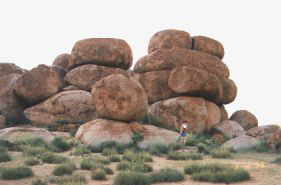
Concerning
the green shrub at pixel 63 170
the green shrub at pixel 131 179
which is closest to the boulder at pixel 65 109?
the green shrub at pixel 63 170

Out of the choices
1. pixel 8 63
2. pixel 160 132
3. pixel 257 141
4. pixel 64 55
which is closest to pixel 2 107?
pixel 8 63

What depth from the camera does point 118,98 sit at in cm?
2292

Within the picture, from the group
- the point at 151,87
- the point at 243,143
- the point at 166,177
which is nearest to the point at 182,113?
the point at 151,87

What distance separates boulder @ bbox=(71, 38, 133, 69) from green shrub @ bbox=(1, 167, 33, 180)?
20621 millimetres

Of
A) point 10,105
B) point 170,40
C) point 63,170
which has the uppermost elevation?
point 170,40

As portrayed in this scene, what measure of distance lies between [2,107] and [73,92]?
22.7 feet

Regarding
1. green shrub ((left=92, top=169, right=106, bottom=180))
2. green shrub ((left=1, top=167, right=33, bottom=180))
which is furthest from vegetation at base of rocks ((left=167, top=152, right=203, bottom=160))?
green shrub ((left=1, top=167, right=33, bottom=180))

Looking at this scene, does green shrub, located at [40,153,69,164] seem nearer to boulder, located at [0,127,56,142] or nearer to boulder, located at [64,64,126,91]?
boulder, located at [0,127,56,142]

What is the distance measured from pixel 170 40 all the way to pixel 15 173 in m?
25.2

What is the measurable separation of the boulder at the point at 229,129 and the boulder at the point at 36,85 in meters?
15.1

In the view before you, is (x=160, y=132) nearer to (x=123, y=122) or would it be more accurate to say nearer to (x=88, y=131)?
(x=123, y=122)

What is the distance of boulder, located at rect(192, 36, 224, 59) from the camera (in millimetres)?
36312

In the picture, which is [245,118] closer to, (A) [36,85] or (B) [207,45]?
(B) [207,45]

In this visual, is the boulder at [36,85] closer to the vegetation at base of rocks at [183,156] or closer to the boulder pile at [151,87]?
the boulder pile at [151,87]
